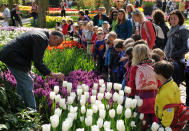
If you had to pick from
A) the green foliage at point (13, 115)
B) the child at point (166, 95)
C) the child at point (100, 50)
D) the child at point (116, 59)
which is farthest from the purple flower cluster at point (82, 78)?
the child at point (166, 95)

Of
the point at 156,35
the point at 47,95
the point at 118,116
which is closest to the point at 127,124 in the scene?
the point at 118,116

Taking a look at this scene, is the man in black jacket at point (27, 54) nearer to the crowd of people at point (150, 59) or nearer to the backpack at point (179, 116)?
the crowd of people at point (150, 59)

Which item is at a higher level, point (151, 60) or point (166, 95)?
point (151, 60)

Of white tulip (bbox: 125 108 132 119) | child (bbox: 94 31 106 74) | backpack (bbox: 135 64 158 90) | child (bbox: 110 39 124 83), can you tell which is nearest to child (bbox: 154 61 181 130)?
white tulip (bbox: 125 108 132 119)

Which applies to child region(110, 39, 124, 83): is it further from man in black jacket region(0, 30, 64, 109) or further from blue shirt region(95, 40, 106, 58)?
man in black jacket region(0, 30, 64, 109)

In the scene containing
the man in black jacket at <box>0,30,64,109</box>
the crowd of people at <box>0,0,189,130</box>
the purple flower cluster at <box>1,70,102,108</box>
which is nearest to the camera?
the crowd of people at <box>0,0,189,130</box>

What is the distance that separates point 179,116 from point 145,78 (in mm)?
808

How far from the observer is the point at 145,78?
11.4 feet

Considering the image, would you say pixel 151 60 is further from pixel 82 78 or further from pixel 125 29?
pixel 125 29

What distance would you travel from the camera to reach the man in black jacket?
3.31 m

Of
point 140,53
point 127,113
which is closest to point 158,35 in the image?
point 140,53

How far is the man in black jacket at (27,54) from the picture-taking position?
3311 mm

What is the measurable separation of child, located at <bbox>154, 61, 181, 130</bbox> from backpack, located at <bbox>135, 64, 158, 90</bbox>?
1.64 ft

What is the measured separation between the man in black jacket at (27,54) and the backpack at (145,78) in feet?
3.71
